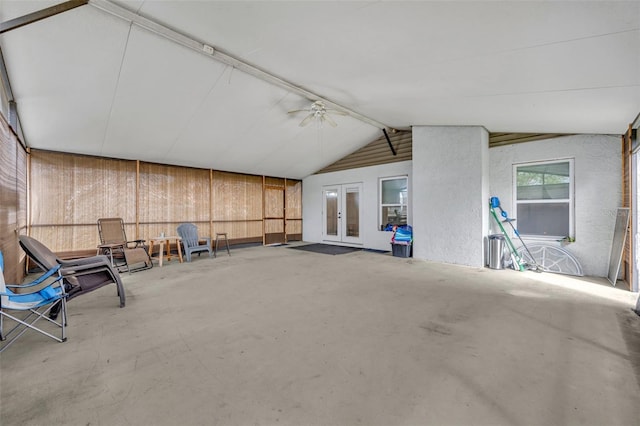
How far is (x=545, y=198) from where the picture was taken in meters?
5.28

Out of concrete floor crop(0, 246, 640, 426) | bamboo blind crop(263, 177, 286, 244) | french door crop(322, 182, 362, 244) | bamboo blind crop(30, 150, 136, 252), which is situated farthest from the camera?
bamboo blind crop(263, 177, 286, 244)

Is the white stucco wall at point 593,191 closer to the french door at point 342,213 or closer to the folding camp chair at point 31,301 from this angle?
the french door at point 342,213

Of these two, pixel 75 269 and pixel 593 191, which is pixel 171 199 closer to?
pixel 75 269

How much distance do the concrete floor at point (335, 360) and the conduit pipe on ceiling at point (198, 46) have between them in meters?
3.33

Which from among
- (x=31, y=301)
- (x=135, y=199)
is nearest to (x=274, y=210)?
(x=135, y=199)

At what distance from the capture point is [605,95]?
3207 millimetres

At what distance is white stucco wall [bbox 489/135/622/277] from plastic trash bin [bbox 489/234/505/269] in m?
1.05

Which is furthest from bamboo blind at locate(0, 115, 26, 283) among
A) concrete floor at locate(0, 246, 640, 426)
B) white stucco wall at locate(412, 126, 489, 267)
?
white stucco wall at locate(412, 126, 489, 267)

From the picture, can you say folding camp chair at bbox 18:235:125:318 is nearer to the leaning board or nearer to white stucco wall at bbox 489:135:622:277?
the leaning board

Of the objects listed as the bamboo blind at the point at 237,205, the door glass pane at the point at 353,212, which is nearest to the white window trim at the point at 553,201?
the door glass pane at the point at 353,212

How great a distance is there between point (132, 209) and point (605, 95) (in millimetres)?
9185

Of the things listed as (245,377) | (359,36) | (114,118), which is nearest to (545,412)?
(245,377)

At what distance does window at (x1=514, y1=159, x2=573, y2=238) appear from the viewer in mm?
5020

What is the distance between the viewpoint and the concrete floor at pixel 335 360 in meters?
1.55
